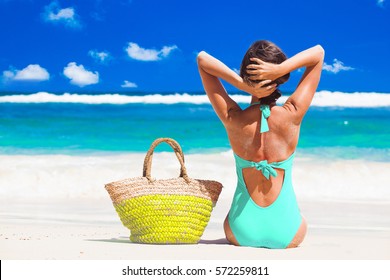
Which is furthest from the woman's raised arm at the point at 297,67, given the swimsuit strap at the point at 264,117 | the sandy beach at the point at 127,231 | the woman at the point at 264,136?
the sandy beach at the point at 127,231

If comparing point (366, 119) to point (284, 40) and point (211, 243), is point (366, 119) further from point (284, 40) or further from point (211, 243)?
point (211, 243)

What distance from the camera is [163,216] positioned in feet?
10.7

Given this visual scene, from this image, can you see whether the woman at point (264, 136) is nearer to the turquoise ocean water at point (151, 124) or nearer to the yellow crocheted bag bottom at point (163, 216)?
Result: the yellow crocheted bag bottom at point (163, 216)

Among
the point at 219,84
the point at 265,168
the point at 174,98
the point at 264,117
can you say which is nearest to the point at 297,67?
the point at 264,117

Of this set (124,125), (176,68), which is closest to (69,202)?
(124,125)

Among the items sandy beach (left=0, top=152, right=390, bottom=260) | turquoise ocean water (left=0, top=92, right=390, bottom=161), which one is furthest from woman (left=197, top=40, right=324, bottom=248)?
turquoise ocean water (left=0, top=92, right=390, bottom=161)

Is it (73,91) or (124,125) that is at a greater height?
(73,91)

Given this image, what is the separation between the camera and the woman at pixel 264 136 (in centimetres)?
311

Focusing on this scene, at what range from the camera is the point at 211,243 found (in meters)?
3.47

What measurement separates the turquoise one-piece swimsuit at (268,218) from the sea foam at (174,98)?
13765 mm

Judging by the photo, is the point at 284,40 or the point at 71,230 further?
the point at 284,40

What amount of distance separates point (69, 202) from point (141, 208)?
3.00 meters

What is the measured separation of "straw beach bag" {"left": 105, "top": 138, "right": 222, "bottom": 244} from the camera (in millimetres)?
3260

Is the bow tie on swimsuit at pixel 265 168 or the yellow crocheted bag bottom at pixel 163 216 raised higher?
the bow tie on swimsuit at pixel 265 168
